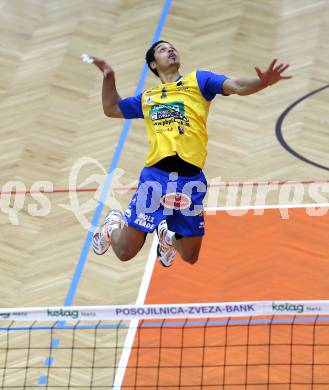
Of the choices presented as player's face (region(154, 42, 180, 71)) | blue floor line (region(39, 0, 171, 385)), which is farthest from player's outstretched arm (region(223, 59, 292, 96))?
blue floor line (region(39, 0, 171, 385))

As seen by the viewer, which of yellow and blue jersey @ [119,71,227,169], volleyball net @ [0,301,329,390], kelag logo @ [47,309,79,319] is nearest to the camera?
kelag logo @ [47,309,79,319]

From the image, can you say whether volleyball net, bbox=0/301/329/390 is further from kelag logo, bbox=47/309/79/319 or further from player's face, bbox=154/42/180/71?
player's face, bbox=154/42/180/71

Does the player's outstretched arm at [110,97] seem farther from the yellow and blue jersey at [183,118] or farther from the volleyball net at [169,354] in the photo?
the volleyball net at [169,354]

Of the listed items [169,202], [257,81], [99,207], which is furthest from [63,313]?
[99,207]

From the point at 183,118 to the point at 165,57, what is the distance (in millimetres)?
755

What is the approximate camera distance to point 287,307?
11688 mm

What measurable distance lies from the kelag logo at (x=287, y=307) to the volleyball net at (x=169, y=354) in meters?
1.50

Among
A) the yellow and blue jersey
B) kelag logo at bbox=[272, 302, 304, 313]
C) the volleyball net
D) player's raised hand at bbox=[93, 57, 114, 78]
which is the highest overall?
player's raised hand at bbox=[93, 57, 114, 78]

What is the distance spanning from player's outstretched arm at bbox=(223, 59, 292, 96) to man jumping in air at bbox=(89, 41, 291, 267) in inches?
6.4

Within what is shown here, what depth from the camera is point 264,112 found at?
18016mm

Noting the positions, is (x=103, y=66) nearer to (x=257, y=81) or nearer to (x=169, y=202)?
(x=169, y=202)

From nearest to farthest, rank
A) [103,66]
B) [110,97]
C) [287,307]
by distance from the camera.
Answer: [287,307] < [103,66] < [110,97]

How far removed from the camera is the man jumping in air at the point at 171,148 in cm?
1275

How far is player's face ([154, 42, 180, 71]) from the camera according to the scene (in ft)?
42.4
